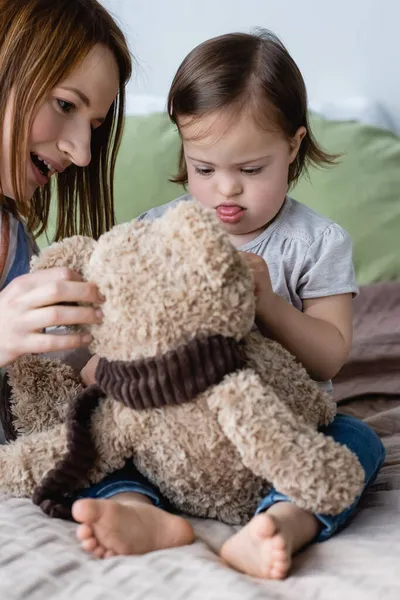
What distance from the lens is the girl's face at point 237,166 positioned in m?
1.06

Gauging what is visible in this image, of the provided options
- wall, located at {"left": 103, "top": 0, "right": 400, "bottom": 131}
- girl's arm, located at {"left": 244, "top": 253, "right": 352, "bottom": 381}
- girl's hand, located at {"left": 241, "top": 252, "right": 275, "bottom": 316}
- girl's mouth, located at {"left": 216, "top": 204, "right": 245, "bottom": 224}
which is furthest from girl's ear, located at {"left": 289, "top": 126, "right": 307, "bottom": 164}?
wall, located at {"left": 103, "top": 0, "right": 400, "bottom": 131}

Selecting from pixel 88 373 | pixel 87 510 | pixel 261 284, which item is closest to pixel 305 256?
pixel 261 284

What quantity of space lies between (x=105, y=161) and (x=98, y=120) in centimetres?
15

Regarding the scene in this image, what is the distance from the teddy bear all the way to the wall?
1.50m

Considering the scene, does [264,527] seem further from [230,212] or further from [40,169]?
[40,169]

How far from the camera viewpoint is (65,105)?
3.48ft

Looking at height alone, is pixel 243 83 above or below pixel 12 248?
above

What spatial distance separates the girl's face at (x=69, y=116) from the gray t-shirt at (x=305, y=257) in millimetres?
298

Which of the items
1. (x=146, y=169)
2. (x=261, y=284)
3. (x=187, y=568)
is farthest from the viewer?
(x=146, y=169)

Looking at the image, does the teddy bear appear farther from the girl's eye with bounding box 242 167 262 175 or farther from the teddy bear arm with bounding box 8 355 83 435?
the girl's eye with bounding box 242 167 262 175

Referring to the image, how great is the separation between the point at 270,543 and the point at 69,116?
0.68 meters

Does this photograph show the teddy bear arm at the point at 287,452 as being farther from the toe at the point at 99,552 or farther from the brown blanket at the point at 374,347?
the brown blanket at the point at 374,347

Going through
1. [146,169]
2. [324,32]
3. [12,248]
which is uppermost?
[324,32]

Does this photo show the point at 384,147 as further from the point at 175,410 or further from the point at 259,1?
the point at 175,410
